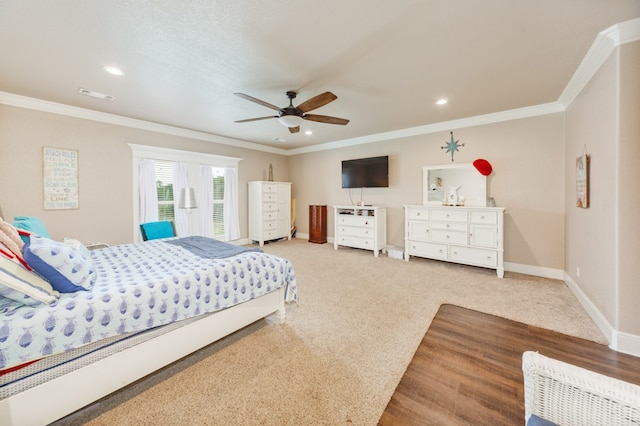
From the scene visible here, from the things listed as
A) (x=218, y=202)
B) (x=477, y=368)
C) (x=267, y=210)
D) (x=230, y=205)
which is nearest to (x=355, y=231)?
Result: (x=267, y=210)

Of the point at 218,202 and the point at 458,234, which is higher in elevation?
the point at 218,202

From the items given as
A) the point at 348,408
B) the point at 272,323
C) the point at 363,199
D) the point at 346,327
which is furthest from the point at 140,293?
the point at 363,199

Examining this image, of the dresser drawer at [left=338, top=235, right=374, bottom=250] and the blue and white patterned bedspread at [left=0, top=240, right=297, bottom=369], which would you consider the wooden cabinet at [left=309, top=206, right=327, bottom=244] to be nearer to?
the dresser drawer at [left=338, top=235, right=374, bottom=250]

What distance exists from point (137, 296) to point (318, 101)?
7.85 feet

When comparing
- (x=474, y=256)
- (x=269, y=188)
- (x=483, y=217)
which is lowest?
(x=474, y=256)

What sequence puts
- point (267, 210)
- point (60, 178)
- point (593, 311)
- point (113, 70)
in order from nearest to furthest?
point (593, 311)
point (113, 70)
point (60, 178)
point (267, 210)

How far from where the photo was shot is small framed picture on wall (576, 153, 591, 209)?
2.65 m

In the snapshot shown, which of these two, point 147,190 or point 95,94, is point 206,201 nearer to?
point 147,190

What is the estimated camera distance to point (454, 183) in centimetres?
451

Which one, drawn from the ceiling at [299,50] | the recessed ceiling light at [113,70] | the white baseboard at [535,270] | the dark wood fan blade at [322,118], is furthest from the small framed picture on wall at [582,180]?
the recessed ceiling light at [113,70]

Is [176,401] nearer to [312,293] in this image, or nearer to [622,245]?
[312,293]

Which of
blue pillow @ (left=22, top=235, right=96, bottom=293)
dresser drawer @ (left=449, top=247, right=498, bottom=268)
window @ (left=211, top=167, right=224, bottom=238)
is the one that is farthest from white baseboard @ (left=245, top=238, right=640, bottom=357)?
window @ (left=211, top=167, right=224, bottom=238)

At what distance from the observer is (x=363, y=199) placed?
19.4 ft

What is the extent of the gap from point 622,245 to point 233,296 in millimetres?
3316
